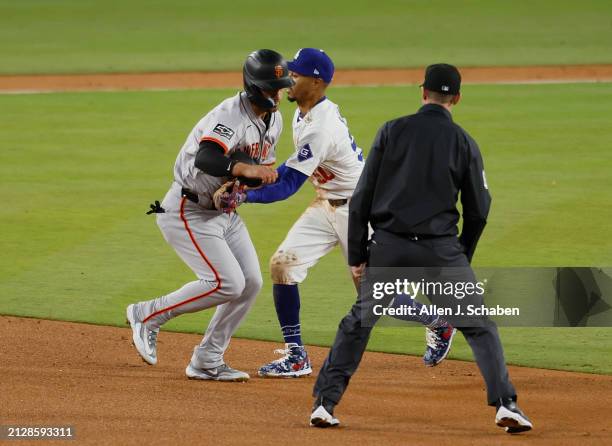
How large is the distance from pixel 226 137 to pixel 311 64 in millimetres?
927

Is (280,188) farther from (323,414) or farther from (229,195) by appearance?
(323,414)

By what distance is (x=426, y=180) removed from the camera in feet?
18.5

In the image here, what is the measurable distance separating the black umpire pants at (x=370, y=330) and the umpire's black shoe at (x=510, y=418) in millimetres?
34

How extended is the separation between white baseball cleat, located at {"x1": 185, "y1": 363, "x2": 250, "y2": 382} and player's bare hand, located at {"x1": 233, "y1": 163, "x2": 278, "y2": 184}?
1190 millimetres

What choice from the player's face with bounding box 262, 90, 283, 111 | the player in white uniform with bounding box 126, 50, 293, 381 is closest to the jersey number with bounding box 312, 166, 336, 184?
the player in white uniform with bounding box 126, 50, 293, 381

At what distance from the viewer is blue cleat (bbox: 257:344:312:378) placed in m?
7.08

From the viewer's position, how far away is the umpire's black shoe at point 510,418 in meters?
5.54

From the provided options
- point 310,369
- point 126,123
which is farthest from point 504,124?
point 310,369

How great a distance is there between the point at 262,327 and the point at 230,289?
1.75 metres

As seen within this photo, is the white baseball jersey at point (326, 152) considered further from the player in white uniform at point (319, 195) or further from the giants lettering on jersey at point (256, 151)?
the giants lettering on jersey at point (256, 151)

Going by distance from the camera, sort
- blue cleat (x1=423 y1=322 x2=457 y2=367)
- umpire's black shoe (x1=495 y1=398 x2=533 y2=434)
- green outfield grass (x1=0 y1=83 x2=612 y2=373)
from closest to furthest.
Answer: umpire's black shoe (x1=495 y1=398 x2=533 y2=434) < blue cleat (x1=423 y1=322 x2=457 y2=367) < green outfield grass (x1=0 y1=83 x2=612 y2=373)

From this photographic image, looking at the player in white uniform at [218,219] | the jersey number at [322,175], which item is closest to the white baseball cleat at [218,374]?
the player in white uniform at [218,219]

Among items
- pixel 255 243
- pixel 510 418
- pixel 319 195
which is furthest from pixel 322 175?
pixel 255 243

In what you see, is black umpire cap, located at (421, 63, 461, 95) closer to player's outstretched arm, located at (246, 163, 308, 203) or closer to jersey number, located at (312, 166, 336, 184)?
player's outstretched arm, located at (246, 163, 308, 203)
